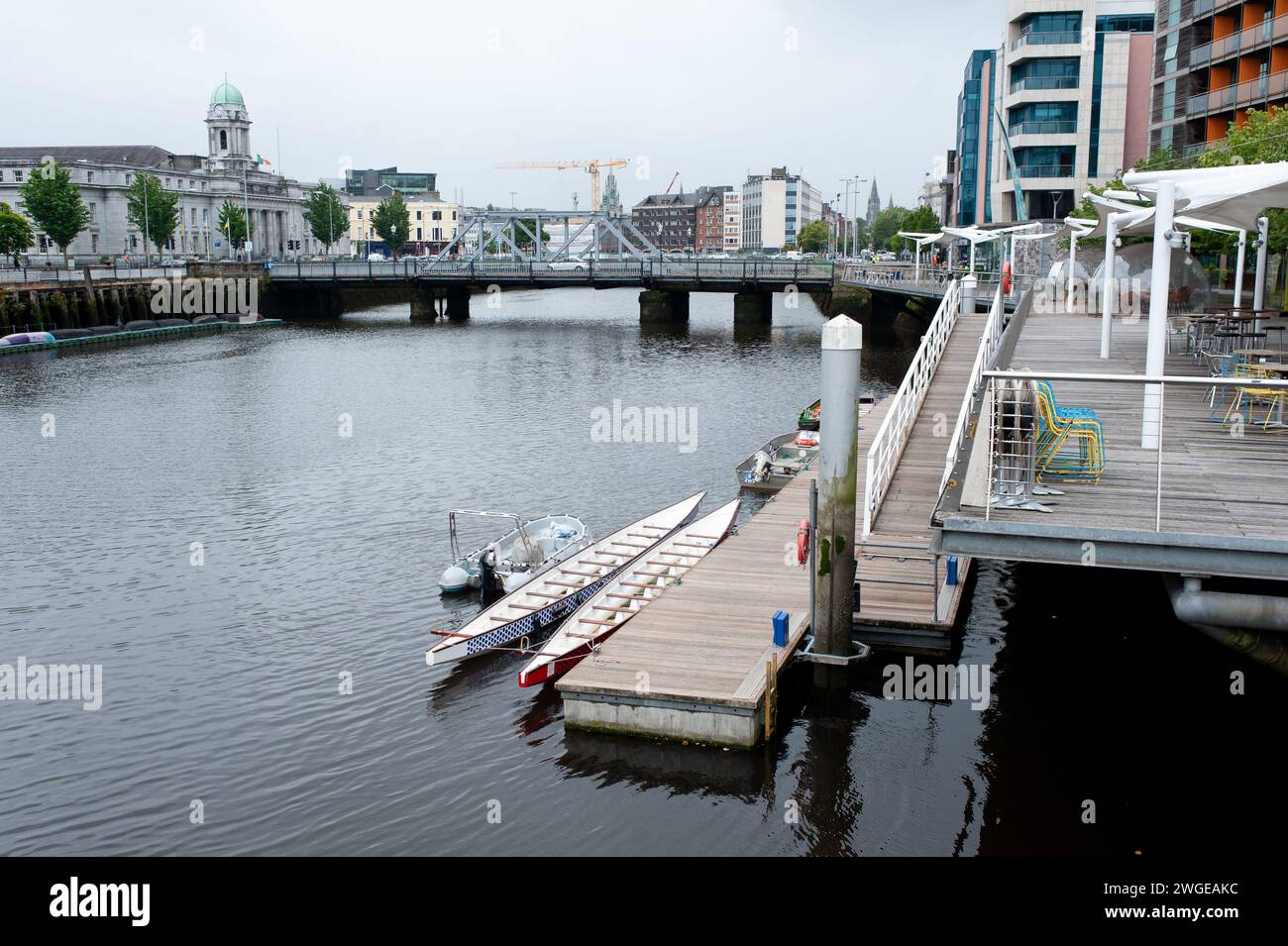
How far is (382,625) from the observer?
2112 cm

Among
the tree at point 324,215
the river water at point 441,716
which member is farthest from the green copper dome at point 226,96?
the river water at point 441,716

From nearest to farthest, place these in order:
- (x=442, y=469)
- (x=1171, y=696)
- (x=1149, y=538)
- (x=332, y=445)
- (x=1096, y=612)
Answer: (x=1149, y=538)
(x=1171, y=696)
(x=1096, y=612)
(x=442, y=469)
(x=332, y=445)

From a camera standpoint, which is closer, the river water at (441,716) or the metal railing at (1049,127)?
the river water at (441,716)

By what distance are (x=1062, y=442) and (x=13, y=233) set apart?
99.8 m

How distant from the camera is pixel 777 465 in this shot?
105 feet

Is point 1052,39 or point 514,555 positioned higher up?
point 1052,39

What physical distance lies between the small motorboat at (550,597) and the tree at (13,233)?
282ft

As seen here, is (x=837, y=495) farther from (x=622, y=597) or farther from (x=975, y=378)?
(x=622, y=597)

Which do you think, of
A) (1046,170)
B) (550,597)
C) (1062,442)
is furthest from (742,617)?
(1046,170)

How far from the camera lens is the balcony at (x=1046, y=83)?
84.2m

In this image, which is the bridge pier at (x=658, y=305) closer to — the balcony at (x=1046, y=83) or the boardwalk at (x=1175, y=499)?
the balcony at (x=1046, y=83)
